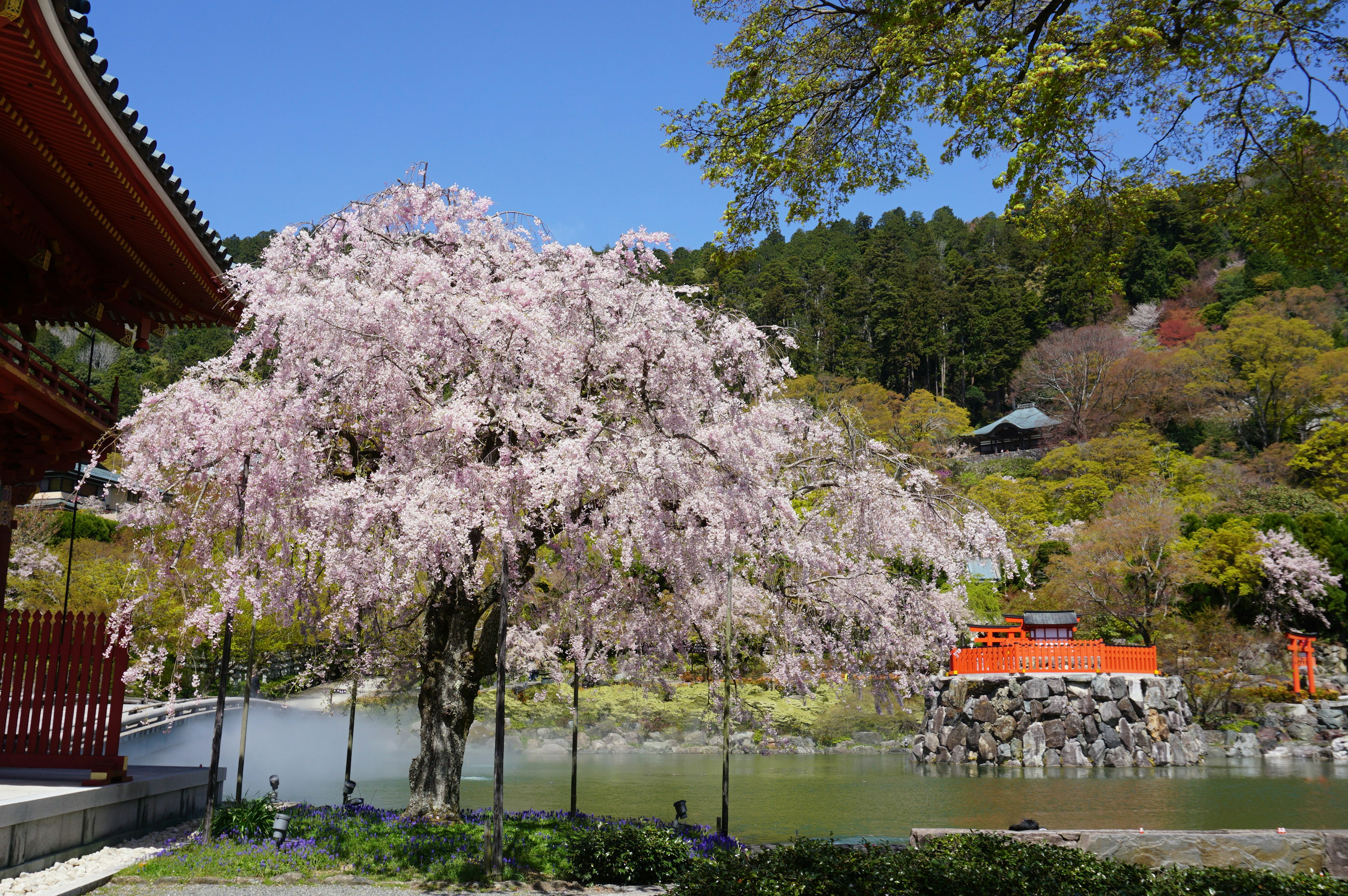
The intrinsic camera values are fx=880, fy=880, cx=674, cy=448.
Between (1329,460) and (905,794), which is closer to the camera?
(905,794)

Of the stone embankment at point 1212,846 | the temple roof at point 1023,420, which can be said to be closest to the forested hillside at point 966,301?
the temple roof at point 1023,420

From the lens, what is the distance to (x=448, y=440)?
974 cm

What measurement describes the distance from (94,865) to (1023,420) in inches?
2534

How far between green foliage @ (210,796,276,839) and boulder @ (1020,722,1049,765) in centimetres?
2208

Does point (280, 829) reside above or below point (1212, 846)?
below

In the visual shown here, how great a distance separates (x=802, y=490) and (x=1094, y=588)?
24.1m

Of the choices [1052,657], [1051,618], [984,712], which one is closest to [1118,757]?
[1052,657]

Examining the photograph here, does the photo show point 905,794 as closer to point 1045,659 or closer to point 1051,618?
point 1045,659

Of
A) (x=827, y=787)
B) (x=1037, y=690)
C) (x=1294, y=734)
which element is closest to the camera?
(x=827, y=787)

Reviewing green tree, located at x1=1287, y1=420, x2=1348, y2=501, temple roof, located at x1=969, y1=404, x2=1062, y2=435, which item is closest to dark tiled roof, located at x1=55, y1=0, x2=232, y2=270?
green tree, located at x1=1287, y1=420, x2=1348, y2=501

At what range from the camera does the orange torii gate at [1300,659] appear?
30453mm

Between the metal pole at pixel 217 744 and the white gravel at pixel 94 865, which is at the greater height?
the metal pole at pixel 217 744

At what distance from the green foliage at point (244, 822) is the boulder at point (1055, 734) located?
74.3ft

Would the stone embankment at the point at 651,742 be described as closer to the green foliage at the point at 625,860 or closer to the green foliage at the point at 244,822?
the green foliage at the point at 244,822
